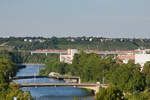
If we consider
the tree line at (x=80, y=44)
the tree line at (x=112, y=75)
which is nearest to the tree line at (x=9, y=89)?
the tree line at (x=112, y=75)

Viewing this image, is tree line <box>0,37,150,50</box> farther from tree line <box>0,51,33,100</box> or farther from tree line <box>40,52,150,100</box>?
tree line <box>0,51,33,100</box>

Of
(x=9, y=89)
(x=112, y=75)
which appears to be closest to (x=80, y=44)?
(x=112, y=75)

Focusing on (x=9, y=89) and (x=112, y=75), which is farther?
(x=112, y=75)

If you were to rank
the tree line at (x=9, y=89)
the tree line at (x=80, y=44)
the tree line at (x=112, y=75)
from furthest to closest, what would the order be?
the tree line at (x=80, y=44), the tree line at (x=112, y=75), the tree line at (x=9, y=89)

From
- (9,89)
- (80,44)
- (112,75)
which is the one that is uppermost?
(80,44)

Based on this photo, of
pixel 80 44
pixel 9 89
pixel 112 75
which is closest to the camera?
pixel 9 89

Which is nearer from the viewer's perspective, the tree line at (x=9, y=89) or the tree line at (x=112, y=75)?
the tree line at (x=9, y=89)

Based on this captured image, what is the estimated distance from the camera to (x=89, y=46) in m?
150

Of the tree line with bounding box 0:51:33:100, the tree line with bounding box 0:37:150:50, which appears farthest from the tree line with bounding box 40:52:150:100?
the tree line with bounding box 0:37:150:50

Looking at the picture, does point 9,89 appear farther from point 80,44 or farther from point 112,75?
point 80,44

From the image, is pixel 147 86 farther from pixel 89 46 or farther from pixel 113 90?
pixel 89 46

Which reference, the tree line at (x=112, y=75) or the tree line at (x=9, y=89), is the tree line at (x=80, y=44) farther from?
the tree line at (x=9, y=89)

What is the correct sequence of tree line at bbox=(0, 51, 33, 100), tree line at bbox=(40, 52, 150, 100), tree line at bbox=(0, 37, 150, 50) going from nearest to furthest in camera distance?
tree line at bbox=(0, 51, 33, 100) → tree line at bbox=(40, 52, 150, 100) → tree line at bbox=(0, 37, 150, 50)

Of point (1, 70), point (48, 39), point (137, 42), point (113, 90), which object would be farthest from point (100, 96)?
point (48, 39)
